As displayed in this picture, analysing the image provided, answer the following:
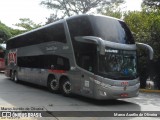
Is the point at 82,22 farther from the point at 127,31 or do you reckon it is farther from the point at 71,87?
the point at 71,87

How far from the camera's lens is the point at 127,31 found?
520 inches

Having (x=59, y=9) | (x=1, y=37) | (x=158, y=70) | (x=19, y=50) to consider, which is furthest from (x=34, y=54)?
(x=1, y=37)

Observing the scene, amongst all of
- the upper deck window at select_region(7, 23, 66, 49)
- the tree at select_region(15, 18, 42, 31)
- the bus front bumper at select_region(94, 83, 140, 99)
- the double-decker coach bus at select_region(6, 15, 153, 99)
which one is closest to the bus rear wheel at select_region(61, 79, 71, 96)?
the double-decker coach bus at select_region(6, 15, 153, 99)

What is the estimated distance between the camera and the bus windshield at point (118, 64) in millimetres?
11898

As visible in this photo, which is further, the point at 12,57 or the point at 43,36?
the point at 12,57

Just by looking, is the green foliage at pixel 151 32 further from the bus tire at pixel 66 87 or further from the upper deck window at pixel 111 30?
the bus tire at pixel 66 87

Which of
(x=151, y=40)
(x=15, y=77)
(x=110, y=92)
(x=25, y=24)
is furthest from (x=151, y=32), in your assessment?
(x=25, y=24)

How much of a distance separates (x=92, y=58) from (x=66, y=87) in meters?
2.85

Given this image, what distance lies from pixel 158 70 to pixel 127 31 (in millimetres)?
10820

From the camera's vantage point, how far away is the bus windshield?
39.0 ft

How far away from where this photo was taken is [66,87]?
1430 cm

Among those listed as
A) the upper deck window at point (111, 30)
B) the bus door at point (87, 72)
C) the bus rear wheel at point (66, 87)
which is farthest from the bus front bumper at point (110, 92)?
the bus rear wheel at point (66, 87)

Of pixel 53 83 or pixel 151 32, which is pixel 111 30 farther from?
pixel 151 32

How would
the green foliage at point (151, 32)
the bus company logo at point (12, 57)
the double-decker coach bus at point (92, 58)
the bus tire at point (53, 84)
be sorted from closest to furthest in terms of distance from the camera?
the double-decker coach bus at point (92, 58) < the bus tire at point (53, 84) < the bus company logo at point (12, 57) < the green foliage at point (151, 32)
